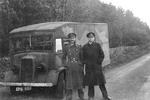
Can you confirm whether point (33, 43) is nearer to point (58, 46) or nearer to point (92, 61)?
point (58, 46)

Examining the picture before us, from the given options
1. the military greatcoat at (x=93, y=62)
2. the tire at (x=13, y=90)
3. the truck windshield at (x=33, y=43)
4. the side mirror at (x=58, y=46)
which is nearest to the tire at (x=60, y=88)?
the side mirror at (x=58, y=46)

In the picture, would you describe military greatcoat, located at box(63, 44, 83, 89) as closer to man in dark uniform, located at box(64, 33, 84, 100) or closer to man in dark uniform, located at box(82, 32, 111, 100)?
man in dark uniform, located at box(64, 33, 84, 100)

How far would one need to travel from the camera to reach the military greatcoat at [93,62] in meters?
8.88

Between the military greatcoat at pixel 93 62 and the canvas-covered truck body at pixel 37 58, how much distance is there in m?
1.27

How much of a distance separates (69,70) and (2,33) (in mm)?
8880

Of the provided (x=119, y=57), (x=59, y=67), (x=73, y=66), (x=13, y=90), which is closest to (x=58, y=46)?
(x=59, y=67)

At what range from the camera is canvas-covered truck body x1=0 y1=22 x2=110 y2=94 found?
9.97 m

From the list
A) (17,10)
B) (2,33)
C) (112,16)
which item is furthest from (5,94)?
(112,16)

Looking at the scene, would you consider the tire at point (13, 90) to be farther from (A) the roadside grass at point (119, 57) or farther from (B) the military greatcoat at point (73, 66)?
(A) the roadside grass at point (119, 57)

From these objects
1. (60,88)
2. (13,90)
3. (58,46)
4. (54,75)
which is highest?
(58,46)

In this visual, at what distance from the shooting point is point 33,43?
10.7 meters

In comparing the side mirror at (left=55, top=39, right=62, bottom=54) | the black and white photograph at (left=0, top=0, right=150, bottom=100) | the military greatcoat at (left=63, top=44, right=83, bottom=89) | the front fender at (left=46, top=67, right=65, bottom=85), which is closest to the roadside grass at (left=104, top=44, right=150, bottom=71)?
the black and white photograph at (left=0, top=0, right=150, bottom=100)

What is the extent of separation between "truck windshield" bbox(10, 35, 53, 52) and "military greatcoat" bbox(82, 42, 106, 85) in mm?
1889

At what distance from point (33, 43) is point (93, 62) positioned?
A: 2.69m
